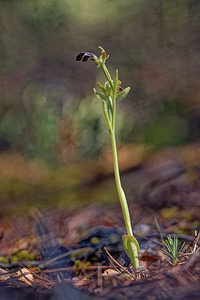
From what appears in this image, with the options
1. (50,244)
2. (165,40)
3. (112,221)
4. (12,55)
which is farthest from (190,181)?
(12,55)

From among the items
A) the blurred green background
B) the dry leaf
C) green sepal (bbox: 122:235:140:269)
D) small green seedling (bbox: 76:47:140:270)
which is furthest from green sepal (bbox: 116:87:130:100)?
the blurred green background

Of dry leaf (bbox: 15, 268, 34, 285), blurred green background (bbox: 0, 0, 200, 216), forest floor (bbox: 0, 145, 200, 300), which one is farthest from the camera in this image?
blurred green background (bbox: 0, 0, 200, 216)

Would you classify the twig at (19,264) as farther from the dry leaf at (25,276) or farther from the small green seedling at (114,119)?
the small green seedling at (114,119)

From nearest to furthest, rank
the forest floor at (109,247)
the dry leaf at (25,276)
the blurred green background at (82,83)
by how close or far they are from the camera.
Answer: the forest floor at (109,247)
the dry leaf at (25,276)
the blurred green background at (82,83)

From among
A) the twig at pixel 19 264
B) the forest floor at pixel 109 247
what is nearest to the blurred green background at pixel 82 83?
the forest floor at pixel 109 247

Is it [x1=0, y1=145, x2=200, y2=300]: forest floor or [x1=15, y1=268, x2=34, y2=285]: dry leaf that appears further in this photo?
[x1=15, y1=268, x2=34, y2=285]: dry leaf

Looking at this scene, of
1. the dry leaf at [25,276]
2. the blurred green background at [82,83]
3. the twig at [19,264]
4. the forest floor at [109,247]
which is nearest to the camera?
the forest floor at [109,247]

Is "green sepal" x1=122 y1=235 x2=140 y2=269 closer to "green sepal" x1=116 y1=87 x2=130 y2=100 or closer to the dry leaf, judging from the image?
the dry leaf

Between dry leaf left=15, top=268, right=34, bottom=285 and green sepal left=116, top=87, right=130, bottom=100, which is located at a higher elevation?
green sepal left=116, top=87, right=130, bottom=100
